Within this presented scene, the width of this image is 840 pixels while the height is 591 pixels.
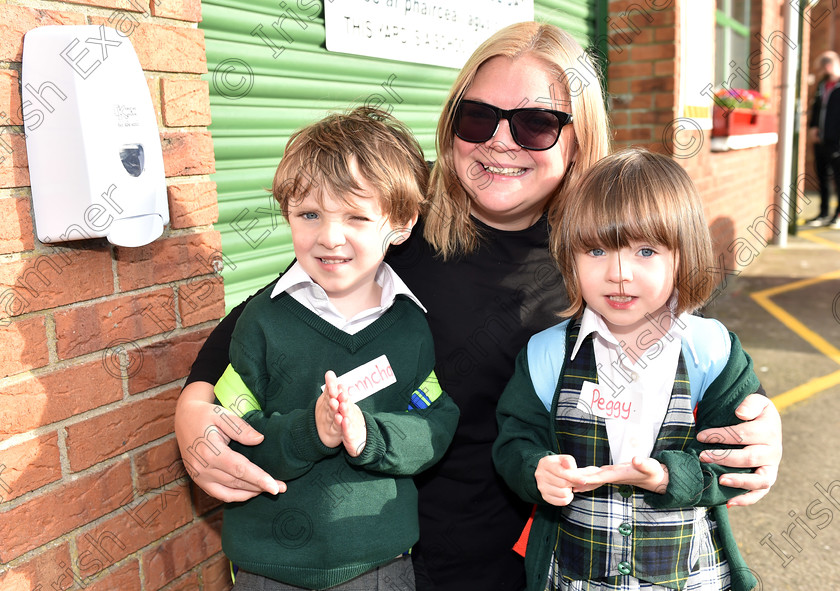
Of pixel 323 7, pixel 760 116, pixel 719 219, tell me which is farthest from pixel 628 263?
pixel 760 116

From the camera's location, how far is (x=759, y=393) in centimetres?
160

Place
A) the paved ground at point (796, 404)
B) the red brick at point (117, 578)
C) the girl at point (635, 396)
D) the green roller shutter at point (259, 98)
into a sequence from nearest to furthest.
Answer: the girl at point (635, 396)
the red brick at point (117, 578)
the green roller shutter at point (259, 98)
the paved ground at point (796, 404)

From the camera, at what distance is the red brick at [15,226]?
144 centimetres

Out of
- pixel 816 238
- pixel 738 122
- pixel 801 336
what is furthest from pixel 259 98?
pixel 816 238

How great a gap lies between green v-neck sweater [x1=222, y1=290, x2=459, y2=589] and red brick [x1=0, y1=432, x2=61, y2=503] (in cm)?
41

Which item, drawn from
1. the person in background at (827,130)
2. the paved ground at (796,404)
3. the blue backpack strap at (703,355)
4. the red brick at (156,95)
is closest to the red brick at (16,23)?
the red brick at (156,95)

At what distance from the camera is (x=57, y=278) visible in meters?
1.54

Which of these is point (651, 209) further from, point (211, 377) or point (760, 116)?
point (760, 116)

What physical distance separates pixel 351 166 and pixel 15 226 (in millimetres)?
739

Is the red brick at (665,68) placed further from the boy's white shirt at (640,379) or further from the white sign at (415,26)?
the boy's white shirt at (640,379)

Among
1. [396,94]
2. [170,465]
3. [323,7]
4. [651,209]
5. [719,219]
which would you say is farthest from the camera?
[719,219]

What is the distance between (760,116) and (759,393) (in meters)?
8.26

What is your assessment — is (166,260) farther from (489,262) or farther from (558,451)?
(558,451)

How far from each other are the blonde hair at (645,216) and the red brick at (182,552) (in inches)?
49.1
